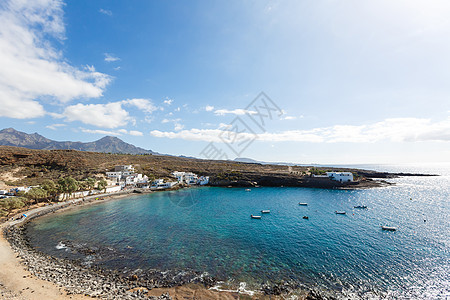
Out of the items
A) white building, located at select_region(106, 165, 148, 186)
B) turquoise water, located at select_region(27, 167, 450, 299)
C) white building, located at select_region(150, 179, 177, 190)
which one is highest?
white building, located at select_region(106, 165, 148, 186)

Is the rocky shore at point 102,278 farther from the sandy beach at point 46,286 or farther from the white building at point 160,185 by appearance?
the white building at point 160,185

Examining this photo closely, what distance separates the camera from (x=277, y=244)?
25.2m

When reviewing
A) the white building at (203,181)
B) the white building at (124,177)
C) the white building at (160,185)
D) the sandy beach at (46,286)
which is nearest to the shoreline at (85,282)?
the sandy beach at (46,286)

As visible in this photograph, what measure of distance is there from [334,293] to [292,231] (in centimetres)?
1419

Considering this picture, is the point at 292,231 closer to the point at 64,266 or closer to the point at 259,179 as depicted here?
→ the point at 64,266

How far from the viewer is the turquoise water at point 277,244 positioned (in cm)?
1812

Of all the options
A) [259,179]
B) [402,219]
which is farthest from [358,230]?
[259,179]

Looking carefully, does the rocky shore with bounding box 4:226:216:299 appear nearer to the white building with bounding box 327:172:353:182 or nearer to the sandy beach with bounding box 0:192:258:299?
the sandy beach with bounding box 0:192:258:299

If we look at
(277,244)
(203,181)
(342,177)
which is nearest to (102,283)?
(277,244)

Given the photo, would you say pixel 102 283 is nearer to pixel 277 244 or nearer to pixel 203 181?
pixel 277 244

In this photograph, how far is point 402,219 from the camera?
3634 centimetres

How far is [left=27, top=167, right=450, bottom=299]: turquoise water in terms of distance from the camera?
18.1 meters

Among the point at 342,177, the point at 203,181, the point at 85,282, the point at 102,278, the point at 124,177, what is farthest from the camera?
the point at 342,177

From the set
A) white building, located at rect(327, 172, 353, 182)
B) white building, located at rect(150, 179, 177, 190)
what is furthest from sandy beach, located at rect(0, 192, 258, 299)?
white building, located at rect(327, 172, 353, 182)
